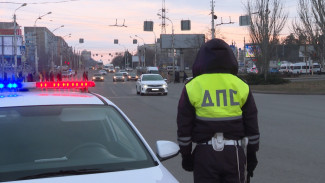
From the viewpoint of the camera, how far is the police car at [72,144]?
2977mm

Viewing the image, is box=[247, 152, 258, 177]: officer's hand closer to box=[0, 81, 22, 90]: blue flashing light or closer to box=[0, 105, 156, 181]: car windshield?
box=[0, 105, 156, 181]: car windshield

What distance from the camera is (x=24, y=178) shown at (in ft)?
9.41

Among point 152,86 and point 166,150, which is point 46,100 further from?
point 152,86

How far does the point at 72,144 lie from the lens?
3.64 meters

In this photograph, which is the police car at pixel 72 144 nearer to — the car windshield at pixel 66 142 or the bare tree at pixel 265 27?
the car windshield at pixel 66 142

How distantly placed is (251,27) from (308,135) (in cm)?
2620

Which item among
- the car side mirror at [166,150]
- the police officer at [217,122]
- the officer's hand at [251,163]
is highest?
the police officer at [217,122]

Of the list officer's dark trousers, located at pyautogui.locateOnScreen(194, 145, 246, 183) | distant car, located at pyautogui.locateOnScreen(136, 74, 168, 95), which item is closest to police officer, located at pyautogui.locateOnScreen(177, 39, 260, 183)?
officer's dark trousers, located at pyautogui.locateOnScreen(194, 145, 246, 183)

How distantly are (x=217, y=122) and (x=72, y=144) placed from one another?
1.33m

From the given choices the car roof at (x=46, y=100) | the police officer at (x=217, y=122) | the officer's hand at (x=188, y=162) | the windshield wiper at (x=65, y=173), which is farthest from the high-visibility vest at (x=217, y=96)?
the car roof at (x=46, y=100)

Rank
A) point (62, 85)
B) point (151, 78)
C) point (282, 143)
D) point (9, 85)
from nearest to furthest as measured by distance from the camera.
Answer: point (9, 85) < point (62, 85) < point (282, 143) < point (151, 78)

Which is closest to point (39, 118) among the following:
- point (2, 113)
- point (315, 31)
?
point (2, 113)

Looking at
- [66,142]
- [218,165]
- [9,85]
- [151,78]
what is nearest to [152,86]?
[151,78]

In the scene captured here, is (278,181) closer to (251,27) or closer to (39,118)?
(39,118)
